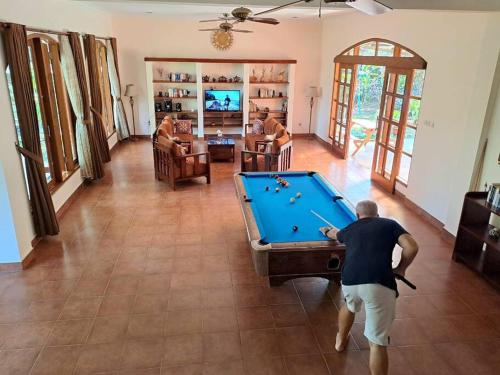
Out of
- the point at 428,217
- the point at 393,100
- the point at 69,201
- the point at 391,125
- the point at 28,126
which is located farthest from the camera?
the point at 391,125

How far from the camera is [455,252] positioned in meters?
5.14

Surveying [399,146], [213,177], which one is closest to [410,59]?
[399,146]

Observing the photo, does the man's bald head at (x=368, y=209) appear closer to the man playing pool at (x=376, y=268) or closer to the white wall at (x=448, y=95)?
the man playing pool at (x=376, y=268)

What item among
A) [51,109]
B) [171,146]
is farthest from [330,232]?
[51,109]

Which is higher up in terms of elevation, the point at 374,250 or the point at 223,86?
the point at 223,86

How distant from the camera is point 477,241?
4969mm

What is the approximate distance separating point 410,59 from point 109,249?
6035 millimetres

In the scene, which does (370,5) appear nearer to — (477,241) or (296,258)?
(296,258)

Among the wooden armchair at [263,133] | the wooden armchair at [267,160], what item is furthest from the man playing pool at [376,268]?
the wooden armchair at [263,133]

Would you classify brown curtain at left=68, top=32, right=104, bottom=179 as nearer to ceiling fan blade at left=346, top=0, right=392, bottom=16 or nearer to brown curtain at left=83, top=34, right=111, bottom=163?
brown curtain at left=83, top=34, right=111, bottom=163

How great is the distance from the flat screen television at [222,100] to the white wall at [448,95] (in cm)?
536

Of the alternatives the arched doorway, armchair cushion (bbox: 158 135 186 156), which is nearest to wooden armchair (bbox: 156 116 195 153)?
armchair cushion (bbox: 158 135 186 156)

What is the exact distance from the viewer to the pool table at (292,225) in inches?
147

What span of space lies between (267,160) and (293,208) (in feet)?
10.6
